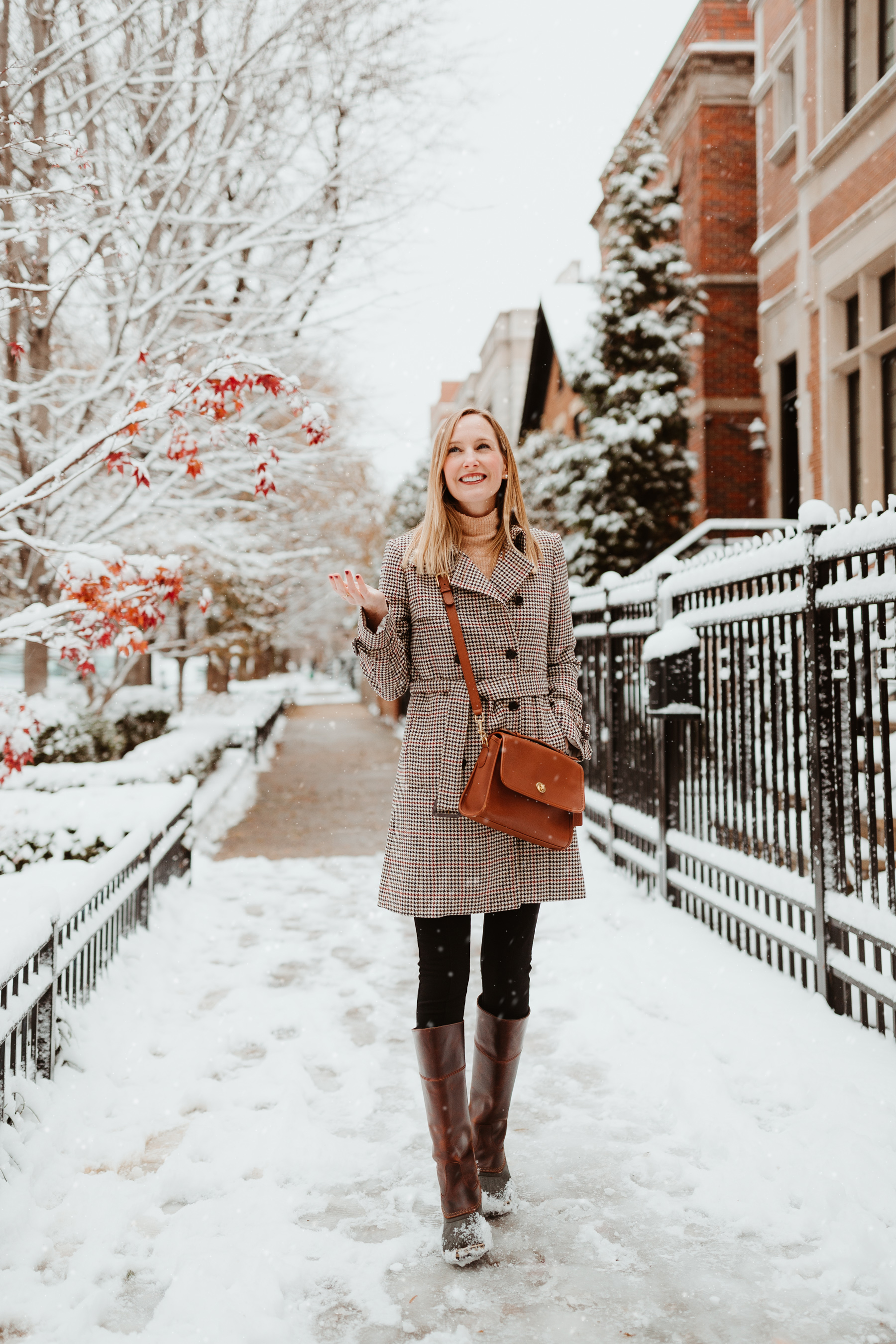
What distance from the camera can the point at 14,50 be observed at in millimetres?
6688

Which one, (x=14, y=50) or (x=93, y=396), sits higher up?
(x=14, y=50)

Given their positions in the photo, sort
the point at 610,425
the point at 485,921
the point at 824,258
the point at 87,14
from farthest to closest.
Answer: the point at 610,425 < the point at 824,258 < the point at 87,14 < the point at 485,921

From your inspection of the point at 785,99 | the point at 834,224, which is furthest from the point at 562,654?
the point at 785,99

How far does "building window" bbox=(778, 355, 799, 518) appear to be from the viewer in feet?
46.0

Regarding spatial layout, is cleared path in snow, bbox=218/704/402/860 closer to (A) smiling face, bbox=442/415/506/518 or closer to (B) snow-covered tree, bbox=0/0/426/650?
(B) snow-covered tree, bbox=0/0/426/650

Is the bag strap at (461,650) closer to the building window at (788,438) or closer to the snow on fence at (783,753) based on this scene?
the snow on fence at (783,753)

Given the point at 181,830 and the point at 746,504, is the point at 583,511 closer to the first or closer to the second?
the point at 746,504

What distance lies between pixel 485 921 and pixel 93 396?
5088 mm

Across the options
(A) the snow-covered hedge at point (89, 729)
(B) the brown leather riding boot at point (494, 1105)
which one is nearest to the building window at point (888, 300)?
(A) the snow-covered hedge at point (89, 729)

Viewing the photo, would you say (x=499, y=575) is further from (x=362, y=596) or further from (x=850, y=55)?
(x=850, y=55)

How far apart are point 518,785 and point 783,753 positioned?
2.25 meters

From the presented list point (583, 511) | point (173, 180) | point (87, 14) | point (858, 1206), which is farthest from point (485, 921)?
point (583, 511)

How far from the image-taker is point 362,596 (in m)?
2.68

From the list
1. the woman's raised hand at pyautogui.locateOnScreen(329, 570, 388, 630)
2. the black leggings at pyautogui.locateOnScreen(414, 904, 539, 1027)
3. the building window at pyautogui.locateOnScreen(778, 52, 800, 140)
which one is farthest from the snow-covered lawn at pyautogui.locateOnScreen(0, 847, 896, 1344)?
the building window at pyautogui.locateOnScreen(778, 52, 800, 140)
